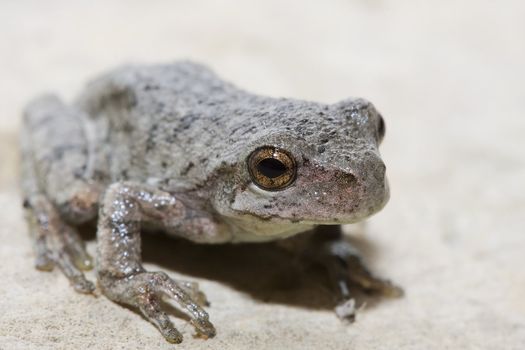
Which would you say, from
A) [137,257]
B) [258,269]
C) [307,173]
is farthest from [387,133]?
[137,257]

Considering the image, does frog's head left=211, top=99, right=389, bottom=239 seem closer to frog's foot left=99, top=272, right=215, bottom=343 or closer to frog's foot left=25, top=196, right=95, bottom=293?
frog's foot left=99, top=272, right=215, bottom=343

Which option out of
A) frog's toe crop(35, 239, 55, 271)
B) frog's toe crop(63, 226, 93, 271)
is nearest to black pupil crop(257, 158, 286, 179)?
frog's toe crop(63, 226, 93, 271)

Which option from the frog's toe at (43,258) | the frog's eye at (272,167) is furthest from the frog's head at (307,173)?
the frog's toe at (43,258)

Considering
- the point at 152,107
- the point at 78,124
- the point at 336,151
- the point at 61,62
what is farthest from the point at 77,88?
the point at 336,151

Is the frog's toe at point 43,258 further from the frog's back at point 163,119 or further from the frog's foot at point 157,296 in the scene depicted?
the frog's back at point 163,119

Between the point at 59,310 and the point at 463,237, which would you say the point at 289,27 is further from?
the point at 59,310

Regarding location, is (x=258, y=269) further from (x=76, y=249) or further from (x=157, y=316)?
(x=76, y=249)
